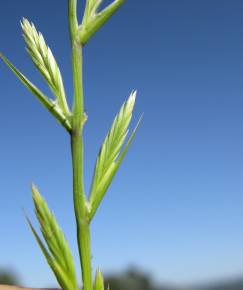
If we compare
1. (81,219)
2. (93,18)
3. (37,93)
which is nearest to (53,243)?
(81,219)

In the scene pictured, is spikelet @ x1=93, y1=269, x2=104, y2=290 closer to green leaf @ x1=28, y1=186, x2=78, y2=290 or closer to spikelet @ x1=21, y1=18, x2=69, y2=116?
green leaf @ x1=28, y1=186, x2=78, y2=290

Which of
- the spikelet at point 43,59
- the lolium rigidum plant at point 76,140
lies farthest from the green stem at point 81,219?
the spikelet at point 43,59

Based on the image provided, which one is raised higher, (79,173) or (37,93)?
(37,93)

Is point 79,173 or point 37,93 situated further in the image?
point 37,93

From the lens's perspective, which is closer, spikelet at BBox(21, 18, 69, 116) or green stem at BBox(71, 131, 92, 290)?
green stem at BBox(71, 131, 92, 290)

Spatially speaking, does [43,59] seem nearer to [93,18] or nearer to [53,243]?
Result: [93,18]

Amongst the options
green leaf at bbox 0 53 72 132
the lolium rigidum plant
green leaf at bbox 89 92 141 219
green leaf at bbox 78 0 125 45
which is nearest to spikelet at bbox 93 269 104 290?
the lolium rigidum plant

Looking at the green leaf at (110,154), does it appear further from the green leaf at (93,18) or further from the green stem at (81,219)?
the green leaf at (93,18)
